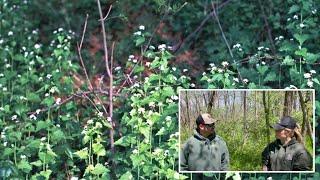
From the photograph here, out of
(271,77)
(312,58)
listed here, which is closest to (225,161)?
(271,77)

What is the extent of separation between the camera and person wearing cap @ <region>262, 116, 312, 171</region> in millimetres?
4531

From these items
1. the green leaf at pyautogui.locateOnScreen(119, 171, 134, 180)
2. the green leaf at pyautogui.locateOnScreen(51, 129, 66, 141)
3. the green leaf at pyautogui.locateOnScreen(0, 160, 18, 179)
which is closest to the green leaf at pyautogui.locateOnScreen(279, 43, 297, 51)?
the green leaf at pyautogui.locateOnScreen(119, 171, 134, 180)

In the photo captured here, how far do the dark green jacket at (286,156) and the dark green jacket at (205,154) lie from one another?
0.26 m

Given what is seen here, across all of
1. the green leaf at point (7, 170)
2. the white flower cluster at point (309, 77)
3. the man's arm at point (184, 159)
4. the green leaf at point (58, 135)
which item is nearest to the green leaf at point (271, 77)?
the white flower cluster at point (309, 77)

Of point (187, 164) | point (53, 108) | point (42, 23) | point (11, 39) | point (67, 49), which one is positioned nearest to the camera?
point (187, 164)

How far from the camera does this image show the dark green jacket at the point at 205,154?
454cm

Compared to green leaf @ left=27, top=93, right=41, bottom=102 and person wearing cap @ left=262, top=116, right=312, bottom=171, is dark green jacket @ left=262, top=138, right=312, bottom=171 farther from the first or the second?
green leaf @ left=27, top=93, right=41, bottom=102

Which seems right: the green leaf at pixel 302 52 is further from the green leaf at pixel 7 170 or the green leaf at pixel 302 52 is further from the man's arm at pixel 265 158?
the green leaf at pixel 7 170

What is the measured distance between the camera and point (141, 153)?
4.82 meters

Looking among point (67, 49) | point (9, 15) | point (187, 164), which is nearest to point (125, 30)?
point (9, 15)

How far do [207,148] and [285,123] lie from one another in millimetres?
526

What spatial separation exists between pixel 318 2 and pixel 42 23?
4404 mm

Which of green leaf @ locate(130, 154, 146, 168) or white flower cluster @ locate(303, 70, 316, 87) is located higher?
white flower cluster @ locate(303, 70, 316, 87)

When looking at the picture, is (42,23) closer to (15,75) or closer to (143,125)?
(15,75)
